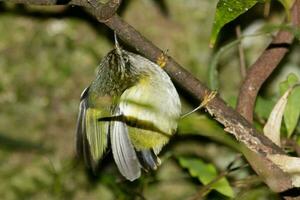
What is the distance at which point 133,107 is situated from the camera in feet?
6.56

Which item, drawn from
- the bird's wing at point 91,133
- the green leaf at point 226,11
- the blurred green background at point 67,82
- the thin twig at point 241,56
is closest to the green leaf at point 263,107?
the thin twig at point 241,56

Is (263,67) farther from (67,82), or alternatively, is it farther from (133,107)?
(67,82)

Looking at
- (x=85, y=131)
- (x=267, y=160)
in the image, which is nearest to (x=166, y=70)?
(x=267, y=160)

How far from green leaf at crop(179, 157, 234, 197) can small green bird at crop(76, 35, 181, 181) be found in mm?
159

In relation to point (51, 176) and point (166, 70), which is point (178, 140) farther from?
point (166, 70)

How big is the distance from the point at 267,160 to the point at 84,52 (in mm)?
1046

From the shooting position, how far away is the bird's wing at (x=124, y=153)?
2031 mm

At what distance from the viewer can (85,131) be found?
2.25 metres

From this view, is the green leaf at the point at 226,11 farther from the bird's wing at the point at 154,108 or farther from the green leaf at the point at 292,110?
the green leaf at the point at 292,110

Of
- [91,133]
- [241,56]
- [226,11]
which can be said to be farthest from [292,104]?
[91,133]

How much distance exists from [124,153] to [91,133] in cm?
20

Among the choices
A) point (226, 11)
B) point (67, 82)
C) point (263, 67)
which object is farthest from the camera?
point (67, 82)

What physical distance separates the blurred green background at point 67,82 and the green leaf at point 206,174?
1.08ft

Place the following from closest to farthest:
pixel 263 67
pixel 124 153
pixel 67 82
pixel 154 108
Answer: pixel 154 108
pixel 124 153
pixel 263 67
pixel 67 82
